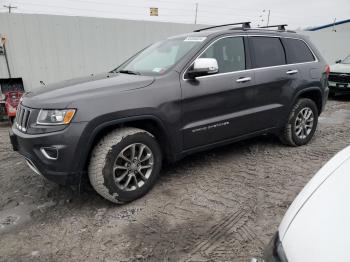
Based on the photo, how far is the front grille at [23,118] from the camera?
2.93 meters

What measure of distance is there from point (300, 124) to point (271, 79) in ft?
3.44

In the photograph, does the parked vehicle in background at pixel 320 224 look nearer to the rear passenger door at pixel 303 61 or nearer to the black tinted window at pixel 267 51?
the black tinted window at pixel 267 51

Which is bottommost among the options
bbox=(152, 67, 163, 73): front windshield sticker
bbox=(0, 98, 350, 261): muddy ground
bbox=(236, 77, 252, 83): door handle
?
bbox=(0, 98, 350, 261): muddy ground

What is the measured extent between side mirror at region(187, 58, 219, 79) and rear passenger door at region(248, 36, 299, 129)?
94 centimetres

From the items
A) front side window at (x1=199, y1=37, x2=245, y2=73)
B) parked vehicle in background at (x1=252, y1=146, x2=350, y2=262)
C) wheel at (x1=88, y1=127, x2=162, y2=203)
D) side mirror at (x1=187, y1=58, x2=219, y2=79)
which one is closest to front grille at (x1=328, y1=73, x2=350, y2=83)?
front side window at (x1=199, y1=37, x2=245, y2=73)

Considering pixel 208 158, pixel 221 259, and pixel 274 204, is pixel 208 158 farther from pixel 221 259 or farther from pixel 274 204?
pixel 221 259

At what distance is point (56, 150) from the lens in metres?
2.75

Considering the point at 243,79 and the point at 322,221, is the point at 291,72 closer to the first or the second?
the point at 243,79

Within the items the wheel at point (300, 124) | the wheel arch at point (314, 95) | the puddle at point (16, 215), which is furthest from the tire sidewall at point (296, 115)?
the puddle at point (16, 215)

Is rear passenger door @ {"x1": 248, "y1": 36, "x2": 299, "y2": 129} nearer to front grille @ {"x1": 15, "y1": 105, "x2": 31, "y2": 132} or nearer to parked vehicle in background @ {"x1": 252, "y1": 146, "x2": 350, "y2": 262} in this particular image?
parked vehicle in background @ {"x1": 252, "y1": 146, "x2": 350, "y2": 262}

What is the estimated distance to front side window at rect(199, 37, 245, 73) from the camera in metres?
3.73

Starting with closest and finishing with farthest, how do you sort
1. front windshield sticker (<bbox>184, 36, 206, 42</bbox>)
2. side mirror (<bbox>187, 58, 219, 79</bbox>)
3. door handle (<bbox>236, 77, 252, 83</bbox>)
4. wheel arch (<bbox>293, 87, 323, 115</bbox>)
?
1. side mirror (<bbox>187, 58, 219, 79</bbox>)
2. front windshield sticker (<bbox>184, 36, 206, 42</bbox>)
3. door handle (<bbox>236, 77, 252, 83</bbox>)
4. wheel arch (<bbox>293, 87, 323, 115</bbox>)

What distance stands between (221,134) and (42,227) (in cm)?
218

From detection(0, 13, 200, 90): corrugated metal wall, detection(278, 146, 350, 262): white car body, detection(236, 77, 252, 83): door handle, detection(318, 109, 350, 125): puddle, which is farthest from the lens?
detection(0, 13, 200, 90): corrugated metal wall
